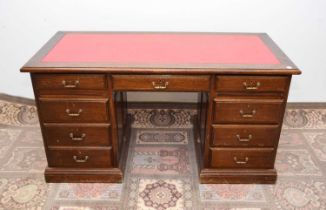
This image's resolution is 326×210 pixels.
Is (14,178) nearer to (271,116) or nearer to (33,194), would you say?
(33,194)

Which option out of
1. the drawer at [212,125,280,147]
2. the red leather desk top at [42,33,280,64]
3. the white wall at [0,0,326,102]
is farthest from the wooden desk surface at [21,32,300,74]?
the drawer at [212,125,280,147]

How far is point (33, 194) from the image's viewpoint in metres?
1.95

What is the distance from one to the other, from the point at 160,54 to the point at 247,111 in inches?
23.1

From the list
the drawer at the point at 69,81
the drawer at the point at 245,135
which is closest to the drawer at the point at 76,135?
the drawer at the point at 69,81

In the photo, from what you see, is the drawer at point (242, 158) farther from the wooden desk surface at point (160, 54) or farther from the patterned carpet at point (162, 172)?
the wooden desk surface at point (160, 54)

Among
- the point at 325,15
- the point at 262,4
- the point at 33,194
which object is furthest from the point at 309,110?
the point at 33,194

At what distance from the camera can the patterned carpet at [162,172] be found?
1.89 m

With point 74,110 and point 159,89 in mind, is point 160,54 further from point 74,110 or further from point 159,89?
point 74,110

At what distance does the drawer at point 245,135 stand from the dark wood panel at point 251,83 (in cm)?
24

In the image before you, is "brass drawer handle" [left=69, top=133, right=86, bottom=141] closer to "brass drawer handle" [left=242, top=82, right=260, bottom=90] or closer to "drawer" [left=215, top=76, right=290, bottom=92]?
"drawer" [left=215, top=76, right=290, bottom=92]

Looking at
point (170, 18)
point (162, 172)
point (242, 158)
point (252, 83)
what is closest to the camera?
point (252, 83)

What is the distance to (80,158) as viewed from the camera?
196 cm

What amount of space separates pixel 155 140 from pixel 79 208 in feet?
2.66

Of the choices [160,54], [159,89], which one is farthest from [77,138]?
[160,54]
